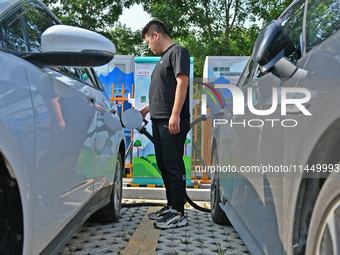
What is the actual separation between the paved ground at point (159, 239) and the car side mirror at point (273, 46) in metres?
1.90

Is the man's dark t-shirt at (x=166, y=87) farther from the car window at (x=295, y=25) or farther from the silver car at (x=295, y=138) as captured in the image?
the car window at (x=295, y=25)

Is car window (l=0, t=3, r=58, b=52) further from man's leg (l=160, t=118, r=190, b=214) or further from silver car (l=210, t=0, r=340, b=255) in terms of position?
man's leg (l=160, t=118, r=190, b=214)

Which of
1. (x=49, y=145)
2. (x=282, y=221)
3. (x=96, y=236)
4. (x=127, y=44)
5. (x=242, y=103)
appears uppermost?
(x=127, y=44)

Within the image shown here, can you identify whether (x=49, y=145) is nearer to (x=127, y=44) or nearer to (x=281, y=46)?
(x=281, y=46)

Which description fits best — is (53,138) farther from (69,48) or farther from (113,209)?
(113,209)

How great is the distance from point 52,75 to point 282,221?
1338 millimetres

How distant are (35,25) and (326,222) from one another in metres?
1.93

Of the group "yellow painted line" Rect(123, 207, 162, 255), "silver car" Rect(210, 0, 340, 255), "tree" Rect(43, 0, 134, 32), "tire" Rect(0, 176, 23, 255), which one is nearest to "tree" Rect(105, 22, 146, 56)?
"tree" Rect(43, 0, 134, 32)

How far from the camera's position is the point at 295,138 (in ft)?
5.31

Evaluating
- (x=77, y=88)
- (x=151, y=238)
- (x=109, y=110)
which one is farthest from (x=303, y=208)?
(x=109, y=110)

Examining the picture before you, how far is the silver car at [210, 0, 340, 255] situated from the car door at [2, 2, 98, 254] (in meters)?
1.01

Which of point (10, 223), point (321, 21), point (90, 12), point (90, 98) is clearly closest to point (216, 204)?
point (90, 98)

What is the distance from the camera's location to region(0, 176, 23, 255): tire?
60.1 inches

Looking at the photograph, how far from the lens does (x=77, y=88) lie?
2.64 metres
